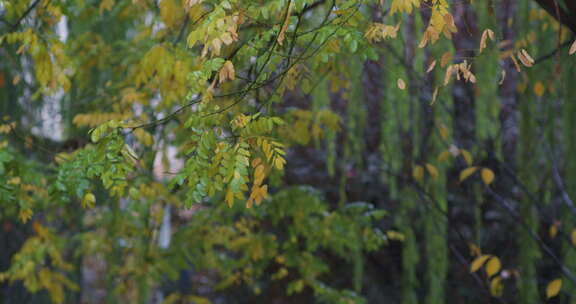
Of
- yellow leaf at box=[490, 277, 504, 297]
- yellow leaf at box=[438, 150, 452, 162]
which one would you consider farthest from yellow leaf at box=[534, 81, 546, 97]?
yellow leaf at box=[490, 277, 504, 297]

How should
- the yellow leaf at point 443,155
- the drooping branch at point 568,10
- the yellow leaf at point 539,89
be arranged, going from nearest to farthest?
1. the drooping branch at point 568,10
2. the yellow leaf at point 539,89
3. the yellow leaf at point 443,155

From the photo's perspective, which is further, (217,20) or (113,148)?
(113,148)

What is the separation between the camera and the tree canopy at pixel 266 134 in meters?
1.14

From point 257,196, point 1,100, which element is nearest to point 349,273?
point 1,100

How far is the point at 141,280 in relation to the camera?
7.74 feet

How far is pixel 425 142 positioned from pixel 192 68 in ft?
3.87

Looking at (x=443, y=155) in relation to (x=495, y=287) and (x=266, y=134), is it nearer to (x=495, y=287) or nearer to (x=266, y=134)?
(x=495, y=287)

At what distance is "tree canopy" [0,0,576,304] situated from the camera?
114 centimetres

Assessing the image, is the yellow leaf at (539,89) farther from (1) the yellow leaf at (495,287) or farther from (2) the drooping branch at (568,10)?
(2) the drooping branch at (568,10)

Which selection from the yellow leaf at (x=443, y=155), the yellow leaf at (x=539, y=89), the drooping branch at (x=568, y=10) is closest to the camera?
the drooping branch at (x=568, y=10)

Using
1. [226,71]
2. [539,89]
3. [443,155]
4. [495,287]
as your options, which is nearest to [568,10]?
[226,71]

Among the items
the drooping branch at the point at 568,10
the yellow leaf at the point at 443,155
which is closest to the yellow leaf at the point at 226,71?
the drooping branch at the point at 568,10

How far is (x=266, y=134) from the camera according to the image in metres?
1.54

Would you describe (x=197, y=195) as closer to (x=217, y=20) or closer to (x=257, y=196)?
(x=257, y=196)
